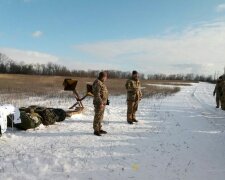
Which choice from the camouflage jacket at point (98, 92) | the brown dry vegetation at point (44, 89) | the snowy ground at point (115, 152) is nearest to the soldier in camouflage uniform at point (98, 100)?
the camouflage jacket at point (98, 92)

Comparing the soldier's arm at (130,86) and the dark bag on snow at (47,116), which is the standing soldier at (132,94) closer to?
the soldier's arm at (130,86)

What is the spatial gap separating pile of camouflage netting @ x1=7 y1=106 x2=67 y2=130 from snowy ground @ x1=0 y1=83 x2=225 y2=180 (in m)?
0.25

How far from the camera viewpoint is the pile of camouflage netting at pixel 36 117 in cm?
1088

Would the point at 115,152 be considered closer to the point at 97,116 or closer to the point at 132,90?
the point at 97,116

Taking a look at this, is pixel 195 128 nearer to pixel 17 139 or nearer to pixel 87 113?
pixel 87 113

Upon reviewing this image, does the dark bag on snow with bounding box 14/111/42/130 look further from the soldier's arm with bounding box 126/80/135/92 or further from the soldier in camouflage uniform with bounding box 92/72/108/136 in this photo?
the soldier's arm with bounding box 126/80/135/92

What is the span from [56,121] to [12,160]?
463 centimetres

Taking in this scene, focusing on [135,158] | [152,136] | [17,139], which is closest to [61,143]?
[17,139]

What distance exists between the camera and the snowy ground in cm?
730

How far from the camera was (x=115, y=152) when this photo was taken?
28.8ft

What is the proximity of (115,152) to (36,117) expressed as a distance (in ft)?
12.0

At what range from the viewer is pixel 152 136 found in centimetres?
1086

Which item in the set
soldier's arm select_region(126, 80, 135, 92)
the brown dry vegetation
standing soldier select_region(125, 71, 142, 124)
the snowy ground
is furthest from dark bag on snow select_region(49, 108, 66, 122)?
the brown dry vegetation

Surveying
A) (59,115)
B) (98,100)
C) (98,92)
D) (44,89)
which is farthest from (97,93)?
(44,89)
